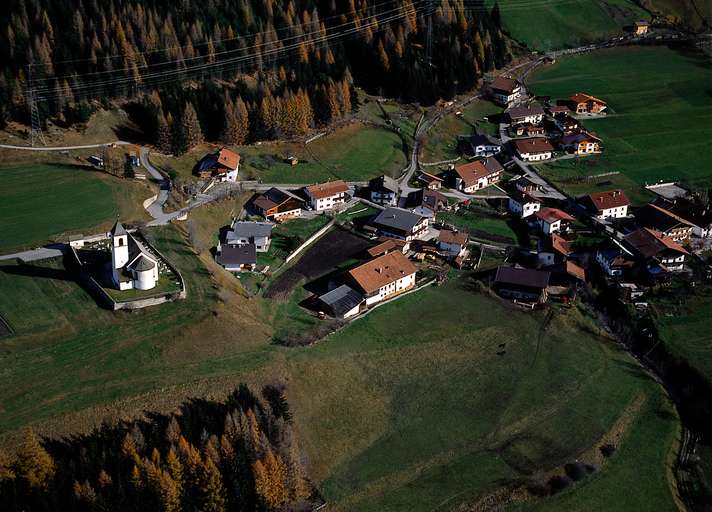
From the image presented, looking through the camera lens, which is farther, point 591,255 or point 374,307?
point 591,255

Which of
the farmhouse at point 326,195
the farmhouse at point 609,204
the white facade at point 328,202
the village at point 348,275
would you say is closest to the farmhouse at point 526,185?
the village at point 348,275

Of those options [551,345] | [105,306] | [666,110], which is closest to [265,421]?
[105,306]

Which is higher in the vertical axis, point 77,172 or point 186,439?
point 77,172

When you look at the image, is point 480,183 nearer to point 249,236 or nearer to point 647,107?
point 249,236

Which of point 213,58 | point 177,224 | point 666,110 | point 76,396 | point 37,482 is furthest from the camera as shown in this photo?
point 666,110

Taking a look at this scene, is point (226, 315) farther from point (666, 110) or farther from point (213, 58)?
point (666, 110)

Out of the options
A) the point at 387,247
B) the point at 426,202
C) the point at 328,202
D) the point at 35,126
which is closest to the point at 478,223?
the point at 426,202
